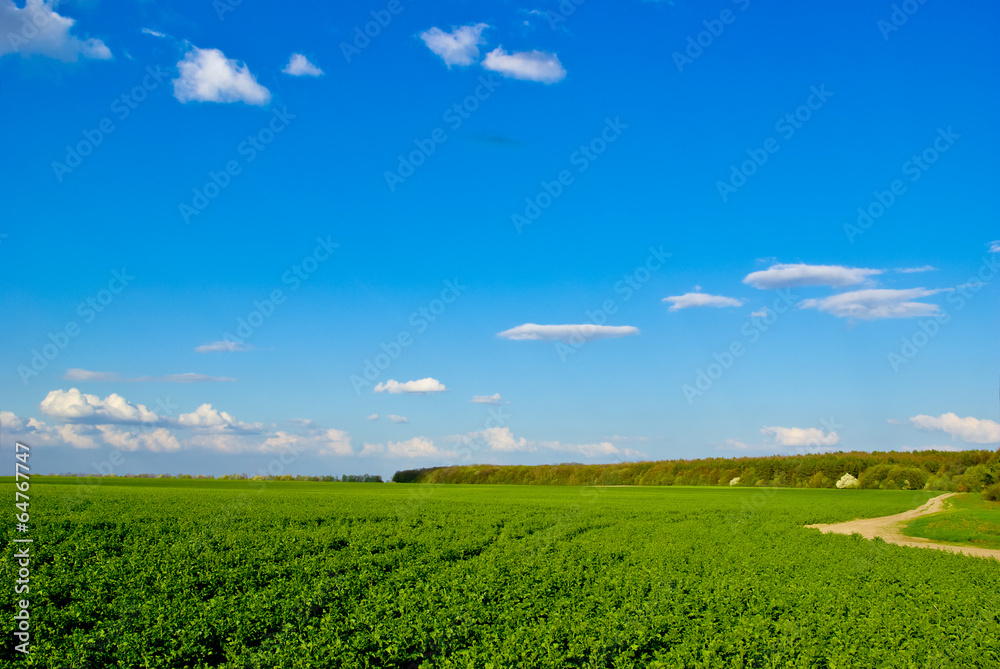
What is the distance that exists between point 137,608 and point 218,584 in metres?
3.20

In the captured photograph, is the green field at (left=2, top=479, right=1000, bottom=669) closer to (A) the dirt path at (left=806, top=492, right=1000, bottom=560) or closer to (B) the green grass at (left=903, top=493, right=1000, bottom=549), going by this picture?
(A) the dirt path at (left=806, top=492, right=1000, bottom=560)

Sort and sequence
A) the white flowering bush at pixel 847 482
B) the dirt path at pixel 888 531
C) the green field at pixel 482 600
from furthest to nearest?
the white flowering bush at pixel 847 482 < the dirt path at pixel 888 531 < the green field at pixel 482 600

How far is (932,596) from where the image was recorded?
16.0 meters

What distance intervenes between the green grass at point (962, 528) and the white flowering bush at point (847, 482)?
67853 mm

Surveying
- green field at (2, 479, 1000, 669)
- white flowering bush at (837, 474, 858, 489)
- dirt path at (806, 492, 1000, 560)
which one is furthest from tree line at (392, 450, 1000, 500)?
green field at (2, 479, 1000, 669)

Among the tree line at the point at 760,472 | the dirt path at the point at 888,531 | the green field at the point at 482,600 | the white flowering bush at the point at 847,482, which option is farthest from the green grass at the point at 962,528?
the white flowering bush at the point at 847,482

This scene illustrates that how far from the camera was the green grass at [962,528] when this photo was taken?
111ft

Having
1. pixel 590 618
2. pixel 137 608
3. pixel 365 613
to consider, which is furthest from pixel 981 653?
pixel 137 608

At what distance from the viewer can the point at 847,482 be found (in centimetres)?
10162

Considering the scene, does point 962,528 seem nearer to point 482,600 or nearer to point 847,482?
point 482,600

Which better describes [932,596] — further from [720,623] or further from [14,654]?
[14,654]

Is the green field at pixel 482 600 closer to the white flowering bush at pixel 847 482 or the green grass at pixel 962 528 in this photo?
the green grass at pixel 962 528

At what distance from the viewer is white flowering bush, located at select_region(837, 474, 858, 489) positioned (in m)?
101

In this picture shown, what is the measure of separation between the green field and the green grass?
13357 millimetres
